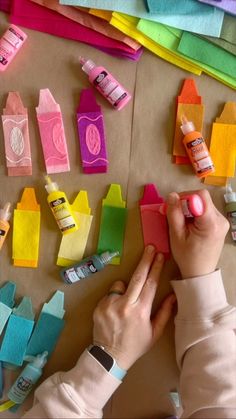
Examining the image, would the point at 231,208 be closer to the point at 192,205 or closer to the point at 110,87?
the point at 192,205

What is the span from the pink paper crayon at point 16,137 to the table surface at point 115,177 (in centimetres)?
1

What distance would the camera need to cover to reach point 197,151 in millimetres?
912

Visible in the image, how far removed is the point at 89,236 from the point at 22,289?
173 mm

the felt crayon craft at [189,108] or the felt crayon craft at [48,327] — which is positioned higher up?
the felt crayon craft at [189,108]

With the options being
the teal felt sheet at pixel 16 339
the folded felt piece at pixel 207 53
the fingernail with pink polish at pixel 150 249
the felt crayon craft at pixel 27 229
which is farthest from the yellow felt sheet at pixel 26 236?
the folded felt piece at pixel 207 53

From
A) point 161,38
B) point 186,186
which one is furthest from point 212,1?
point 186,186

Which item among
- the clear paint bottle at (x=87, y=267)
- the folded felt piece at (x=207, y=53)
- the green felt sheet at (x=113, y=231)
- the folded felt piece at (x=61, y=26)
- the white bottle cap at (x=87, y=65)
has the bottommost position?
the clear paint bottle at (x=87, y=267)

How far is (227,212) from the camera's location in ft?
3.06

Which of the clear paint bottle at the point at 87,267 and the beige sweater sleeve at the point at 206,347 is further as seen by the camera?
the clear paint bottle at the point at 87,267

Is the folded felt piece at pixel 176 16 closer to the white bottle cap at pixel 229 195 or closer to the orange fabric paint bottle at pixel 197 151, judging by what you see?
the orange fabric paint bottle at pixel 197 151

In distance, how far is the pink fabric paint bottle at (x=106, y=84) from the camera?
930mm

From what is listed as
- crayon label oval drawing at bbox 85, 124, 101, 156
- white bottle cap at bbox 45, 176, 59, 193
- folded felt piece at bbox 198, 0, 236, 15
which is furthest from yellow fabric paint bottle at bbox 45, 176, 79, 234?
folded felt piece at bbox 198, 0, 236, 15

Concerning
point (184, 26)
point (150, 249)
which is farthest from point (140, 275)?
point (184, 26)

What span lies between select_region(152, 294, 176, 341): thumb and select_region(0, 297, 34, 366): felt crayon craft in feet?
0.80
